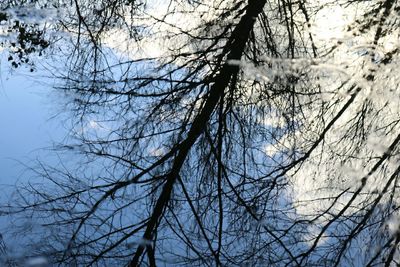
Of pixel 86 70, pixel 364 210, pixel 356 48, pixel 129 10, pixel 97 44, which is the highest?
pixel 129 10

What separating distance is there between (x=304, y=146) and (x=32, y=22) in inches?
74.6

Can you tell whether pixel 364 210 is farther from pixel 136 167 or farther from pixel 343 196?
pixel 136 167

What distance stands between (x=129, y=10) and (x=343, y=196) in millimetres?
1931

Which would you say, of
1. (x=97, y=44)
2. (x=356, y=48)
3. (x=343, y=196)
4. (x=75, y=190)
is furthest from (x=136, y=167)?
(x=356, y=48)

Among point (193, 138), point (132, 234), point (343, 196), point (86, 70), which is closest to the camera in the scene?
point (132, 234)

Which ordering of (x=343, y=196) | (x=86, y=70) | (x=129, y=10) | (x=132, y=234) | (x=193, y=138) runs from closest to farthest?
(x=132, y=234)
(x=343, y=196)
(x=193, y=138)
(x=86, y=70)
(x=129, y=10)

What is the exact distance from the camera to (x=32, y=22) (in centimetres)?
278

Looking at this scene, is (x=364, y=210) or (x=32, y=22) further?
(x=32, y=22)

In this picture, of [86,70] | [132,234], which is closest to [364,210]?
[132,234]

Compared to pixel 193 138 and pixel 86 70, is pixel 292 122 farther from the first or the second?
pixel 86 70

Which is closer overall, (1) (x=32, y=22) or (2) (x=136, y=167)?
(2) (x=136, y=167)

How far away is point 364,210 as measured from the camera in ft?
7.33

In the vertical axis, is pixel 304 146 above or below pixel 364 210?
above

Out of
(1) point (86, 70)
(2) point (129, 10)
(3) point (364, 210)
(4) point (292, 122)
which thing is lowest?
(3) point (364, 210)
